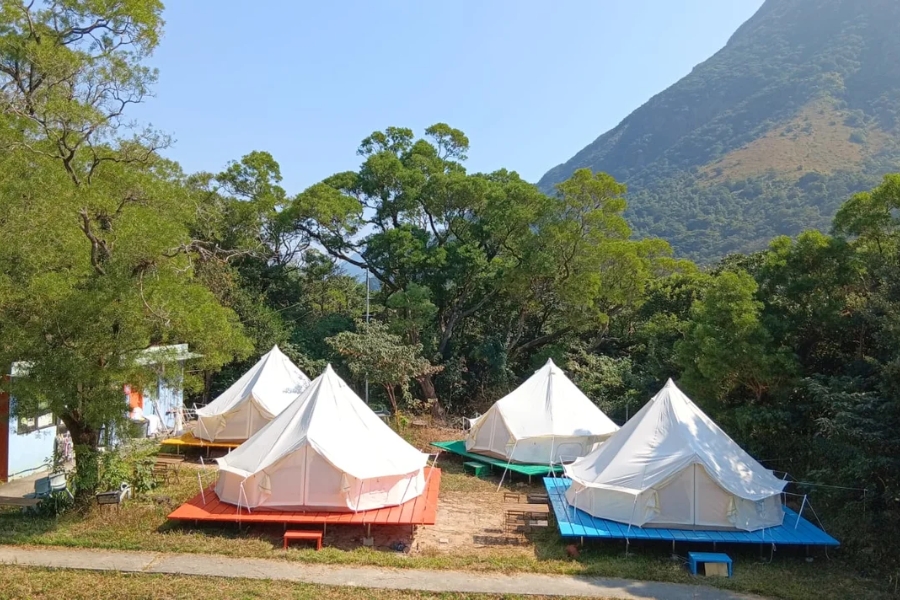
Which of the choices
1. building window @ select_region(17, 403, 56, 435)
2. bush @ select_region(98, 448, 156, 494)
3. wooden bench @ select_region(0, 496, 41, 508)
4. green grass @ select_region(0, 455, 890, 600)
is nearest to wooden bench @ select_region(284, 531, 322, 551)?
green grass @ select_region(0, 455, 890, 600)

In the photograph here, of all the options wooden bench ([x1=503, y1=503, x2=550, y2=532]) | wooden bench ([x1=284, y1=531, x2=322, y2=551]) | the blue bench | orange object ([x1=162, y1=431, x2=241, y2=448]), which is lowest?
the blue bench

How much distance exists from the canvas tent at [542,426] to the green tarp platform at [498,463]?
0.18 meters

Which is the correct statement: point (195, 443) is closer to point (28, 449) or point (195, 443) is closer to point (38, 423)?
point (38, 423)

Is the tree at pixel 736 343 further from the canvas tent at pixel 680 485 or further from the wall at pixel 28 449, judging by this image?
the wall at pixel 28 449

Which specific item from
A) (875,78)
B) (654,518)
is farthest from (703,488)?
(875,78)

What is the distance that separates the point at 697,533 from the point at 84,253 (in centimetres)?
1075

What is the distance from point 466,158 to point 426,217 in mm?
3459

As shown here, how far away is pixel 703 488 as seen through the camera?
10320mm

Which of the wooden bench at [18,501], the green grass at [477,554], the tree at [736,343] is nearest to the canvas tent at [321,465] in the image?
the green grass at [477,554]

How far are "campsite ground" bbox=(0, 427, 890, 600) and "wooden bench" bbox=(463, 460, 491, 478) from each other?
3.28 meters

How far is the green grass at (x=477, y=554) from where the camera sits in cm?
864

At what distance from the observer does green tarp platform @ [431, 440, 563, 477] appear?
14148 millimetres

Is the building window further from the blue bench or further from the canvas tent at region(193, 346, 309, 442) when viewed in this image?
the blue bench

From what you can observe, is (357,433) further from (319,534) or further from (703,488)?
(703,488)
